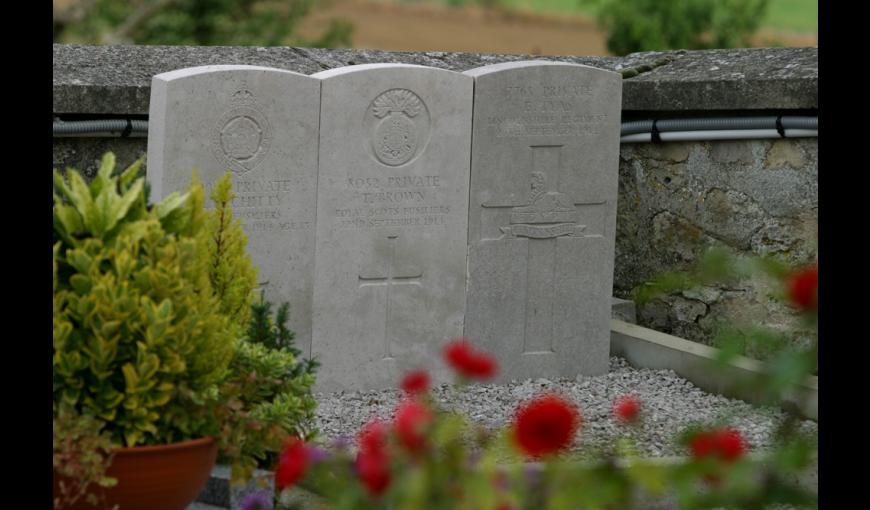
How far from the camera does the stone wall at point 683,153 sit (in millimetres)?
5859

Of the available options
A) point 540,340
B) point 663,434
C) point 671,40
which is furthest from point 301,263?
point 671,40

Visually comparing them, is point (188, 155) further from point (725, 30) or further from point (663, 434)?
point (725, 30)

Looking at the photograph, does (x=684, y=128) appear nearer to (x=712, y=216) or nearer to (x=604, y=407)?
(x=712, y=216)

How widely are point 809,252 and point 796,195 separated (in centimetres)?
28

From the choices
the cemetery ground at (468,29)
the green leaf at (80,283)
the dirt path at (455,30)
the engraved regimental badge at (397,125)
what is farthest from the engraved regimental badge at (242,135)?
the dirt path at (455,30)

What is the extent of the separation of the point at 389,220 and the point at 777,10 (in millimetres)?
20174

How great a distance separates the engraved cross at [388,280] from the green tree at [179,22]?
865 cm

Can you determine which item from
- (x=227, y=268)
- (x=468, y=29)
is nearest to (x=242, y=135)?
(x=227, y=268)

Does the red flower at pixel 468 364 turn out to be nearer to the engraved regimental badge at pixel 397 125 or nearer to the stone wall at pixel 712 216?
the engraved regimental badge at pixel 397 125

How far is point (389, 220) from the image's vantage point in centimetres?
564

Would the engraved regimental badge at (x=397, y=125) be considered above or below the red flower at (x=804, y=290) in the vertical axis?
above

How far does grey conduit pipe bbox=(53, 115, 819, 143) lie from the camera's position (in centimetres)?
571

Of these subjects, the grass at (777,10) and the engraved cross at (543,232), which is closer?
the engraved cross at (543,232)

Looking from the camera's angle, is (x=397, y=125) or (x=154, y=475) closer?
(x=154, y=475)
